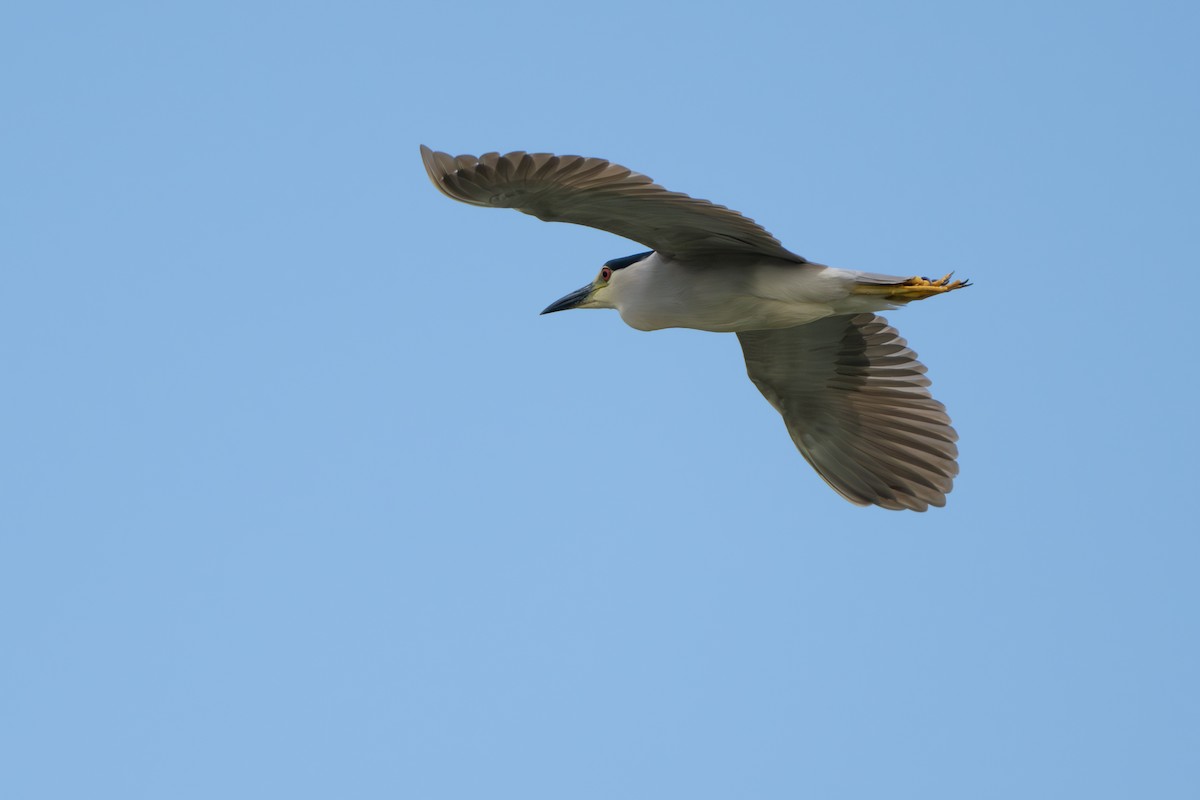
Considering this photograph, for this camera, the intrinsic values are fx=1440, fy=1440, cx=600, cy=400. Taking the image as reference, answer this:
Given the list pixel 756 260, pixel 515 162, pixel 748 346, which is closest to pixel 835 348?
pixel 748 346

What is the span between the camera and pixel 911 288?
760cm

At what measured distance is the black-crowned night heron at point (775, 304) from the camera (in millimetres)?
6953

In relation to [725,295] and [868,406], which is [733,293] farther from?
[868,406]

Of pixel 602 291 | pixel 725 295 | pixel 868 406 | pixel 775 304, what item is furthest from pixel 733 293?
pixel 868 406

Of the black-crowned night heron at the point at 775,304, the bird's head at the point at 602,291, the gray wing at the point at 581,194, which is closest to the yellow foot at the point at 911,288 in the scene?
the black-crowned night heron at the point at 775,304

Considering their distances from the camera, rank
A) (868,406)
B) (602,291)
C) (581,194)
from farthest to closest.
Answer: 1. (868,406)
2. (602,291)
3. (581,194)

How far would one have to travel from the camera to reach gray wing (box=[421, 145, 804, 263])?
677 cm

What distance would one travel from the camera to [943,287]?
24.9 feet

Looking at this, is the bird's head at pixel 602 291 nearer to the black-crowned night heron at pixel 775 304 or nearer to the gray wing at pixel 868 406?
the black-crowned night heron at pixel 775 304

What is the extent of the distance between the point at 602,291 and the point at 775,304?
1.11m

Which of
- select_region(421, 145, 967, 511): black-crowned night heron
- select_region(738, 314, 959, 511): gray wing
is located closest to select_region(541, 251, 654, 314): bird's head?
select_region(421, 145, 967, 511): black-crowned night heron

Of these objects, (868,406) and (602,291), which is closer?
(602,291)

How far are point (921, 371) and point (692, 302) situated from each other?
7.46 ft

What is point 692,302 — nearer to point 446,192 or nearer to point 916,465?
point 446,192
